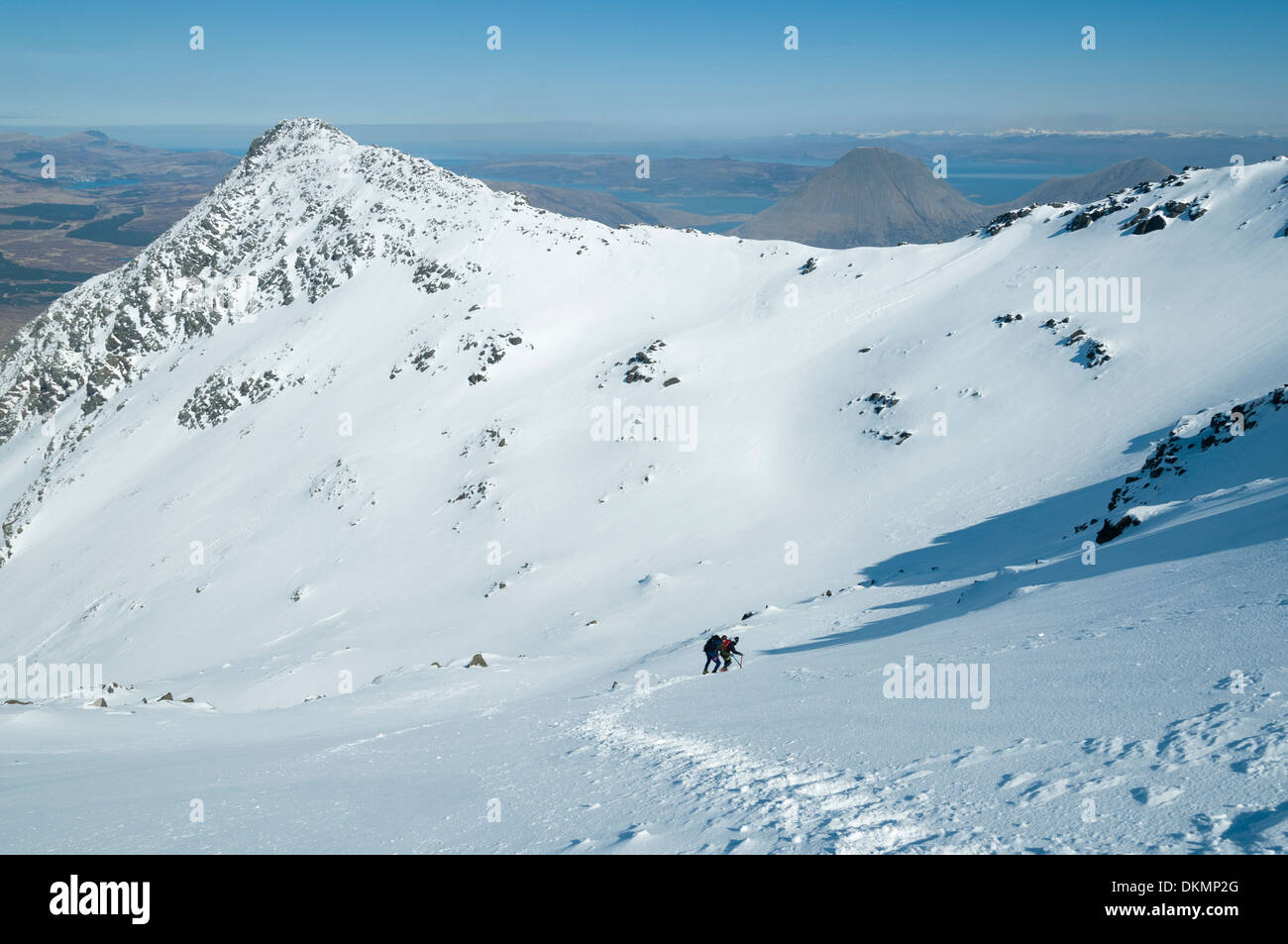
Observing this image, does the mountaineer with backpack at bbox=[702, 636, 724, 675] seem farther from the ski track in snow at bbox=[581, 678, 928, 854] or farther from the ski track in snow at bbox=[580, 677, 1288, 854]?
the ski track in snow at bbox=[580, 677, 1288, 854]

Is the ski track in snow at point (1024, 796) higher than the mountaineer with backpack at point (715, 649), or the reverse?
the ski track in snow at point (1024, 796)

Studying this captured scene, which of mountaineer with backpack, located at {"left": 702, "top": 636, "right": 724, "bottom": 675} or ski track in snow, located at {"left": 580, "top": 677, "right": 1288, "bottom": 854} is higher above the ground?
ski track in snow, located at {"left": 580, "top": 677, "right": 1288, "bottom": 854}

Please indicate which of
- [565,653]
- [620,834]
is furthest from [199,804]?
[565,653]

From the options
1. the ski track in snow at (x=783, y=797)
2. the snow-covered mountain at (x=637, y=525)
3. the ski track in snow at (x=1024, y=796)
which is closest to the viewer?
the ski track in snow at (x=1024, y=796)

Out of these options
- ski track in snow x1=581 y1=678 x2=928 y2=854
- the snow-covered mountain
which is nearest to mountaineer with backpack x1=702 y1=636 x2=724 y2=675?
the snow-covered mountain

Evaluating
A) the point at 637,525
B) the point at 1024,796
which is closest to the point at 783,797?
the point at 1024,796

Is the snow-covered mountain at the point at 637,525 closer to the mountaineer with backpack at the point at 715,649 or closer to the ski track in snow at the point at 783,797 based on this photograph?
the ski track in snow at the point at 783,797

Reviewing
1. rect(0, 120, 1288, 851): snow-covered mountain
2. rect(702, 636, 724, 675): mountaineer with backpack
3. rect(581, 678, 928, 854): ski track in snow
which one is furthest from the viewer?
rect(702, 636, 724, 675): mountaineer with backpack

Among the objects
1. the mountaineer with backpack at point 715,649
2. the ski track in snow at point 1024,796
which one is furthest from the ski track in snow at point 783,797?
the mountaineer with backpack at point 715,649
